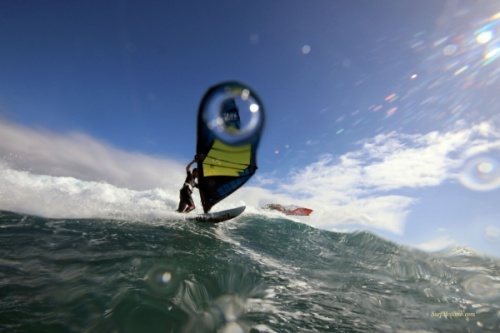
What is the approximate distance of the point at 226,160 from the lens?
1075 cm

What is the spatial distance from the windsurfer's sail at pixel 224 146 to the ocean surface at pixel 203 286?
9.25 ft

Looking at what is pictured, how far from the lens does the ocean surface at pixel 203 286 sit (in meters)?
3.14

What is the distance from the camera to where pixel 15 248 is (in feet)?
16.1

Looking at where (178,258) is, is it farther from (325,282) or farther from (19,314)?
(325,282)

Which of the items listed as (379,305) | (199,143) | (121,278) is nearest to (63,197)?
(199,143)

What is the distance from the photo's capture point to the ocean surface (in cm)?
314

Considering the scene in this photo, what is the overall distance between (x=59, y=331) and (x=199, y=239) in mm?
5082

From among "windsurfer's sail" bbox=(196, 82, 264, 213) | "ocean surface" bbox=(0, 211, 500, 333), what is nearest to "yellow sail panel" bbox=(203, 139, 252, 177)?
"windsurfer's sail" bbox=(196, 82, 264, 213)

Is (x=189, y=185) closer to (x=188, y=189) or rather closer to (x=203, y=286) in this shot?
(x=188, y=189)

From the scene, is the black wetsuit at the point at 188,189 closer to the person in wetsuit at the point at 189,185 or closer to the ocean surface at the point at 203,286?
the person in wetsuit at the point at 189,185

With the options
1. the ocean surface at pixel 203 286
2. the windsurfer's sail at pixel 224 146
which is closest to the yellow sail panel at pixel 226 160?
the windsurfer's sail at pixel 224 146

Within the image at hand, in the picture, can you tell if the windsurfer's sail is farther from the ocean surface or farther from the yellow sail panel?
the ocean surface

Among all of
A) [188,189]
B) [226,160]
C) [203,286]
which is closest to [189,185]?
[188,189]

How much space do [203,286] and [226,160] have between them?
688 cm
